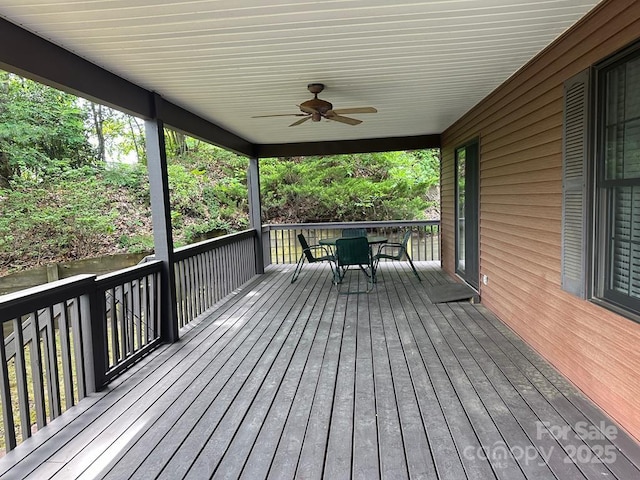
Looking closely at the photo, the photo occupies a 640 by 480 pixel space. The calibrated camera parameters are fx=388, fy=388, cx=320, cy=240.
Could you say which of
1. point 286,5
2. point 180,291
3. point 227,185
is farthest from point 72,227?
point 286,5

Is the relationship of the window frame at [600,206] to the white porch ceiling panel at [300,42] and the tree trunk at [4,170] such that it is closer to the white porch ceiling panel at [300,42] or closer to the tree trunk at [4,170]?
the white porch ceiling panel at [300,42]

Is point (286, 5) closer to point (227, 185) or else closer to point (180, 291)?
point (180, 291)

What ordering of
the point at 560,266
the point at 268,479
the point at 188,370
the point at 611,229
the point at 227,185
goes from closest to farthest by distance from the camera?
the point at 268,479 < the point at 611,229 < the point at 560,266 < the point at 188,370 < the point at 227,185

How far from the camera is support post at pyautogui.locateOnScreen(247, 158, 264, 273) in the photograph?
7.01 meters

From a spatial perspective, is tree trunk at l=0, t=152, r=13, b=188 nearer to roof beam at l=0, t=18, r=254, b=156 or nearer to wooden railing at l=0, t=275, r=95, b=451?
roof beam at l=0, t=18, r=254, b=156

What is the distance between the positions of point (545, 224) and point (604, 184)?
2.41 ft

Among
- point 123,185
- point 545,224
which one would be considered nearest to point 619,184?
point 545,224

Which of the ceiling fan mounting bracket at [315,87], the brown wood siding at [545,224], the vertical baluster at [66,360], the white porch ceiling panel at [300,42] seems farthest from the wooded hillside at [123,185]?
the brown wood siding at [545,224]

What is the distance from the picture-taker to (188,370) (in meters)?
2.92

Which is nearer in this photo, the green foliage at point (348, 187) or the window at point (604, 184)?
the window at point (604, 184)

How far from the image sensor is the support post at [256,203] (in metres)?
7.01

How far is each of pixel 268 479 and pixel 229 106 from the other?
3.60m

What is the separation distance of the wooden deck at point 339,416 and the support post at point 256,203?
11.3 feet

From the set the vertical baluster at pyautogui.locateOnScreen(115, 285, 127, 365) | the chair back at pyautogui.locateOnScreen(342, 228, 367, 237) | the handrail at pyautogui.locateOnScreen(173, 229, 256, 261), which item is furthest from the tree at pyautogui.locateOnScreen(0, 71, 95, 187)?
the vertical baluster at pyautogui.locateOnScreen(115, 285, 127, 365)
